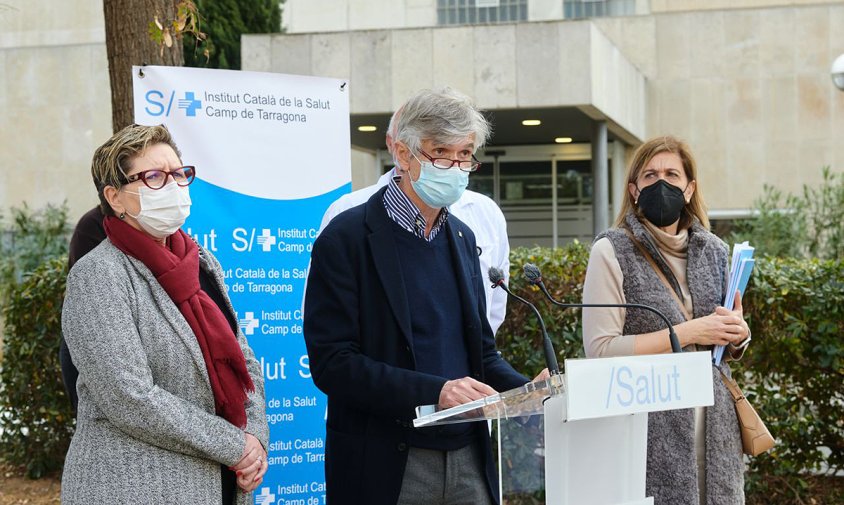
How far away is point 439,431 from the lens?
9.04 ft

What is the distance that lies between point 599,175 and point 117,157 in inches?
514

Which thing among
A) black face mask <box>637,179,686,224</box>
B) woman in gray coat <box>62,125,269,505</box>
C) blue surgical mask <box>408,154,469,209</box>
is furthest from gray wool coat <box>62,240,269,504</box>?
black face mask <box>637,179,686,224</box>

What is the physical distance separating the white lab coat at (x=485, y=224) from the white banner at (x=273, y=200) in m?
0.47

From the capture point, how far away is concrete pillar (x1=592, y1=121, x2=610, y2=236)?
15094 mm

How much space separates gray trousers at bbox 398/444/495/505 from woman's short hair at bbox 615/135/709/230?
1261 mm

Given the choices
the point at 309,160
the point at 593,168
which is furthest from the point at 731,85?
the point at 309,160

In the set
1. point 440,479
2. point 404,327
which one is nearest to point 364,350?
point 404,327

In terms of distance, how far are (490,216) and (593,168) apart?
11.5 m

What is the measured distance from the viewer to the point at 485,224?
421 centimetres

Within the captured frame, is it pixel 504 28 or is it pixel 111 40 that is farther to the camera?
pixel 504 28

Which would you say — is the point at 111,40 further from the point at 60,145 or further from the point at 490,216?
the point at 60,145

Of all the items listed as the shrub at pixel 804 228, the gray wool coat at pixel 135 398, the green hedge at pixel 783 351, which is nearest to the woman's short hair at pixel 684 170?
the gray wool coat at pixel 135 398

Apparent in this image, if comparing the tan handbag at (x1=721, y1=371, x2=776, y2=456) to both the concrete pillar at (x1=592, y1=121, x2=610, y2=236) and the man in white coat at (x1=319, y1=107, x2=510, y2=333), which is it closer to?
the man in white coat at (x1=319, y1=107, x2=510, y2=333)

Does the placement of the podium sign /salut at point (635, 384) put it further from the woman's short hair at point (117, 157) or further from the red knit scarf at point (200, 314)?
the woman's short hair at point (117, 157)
